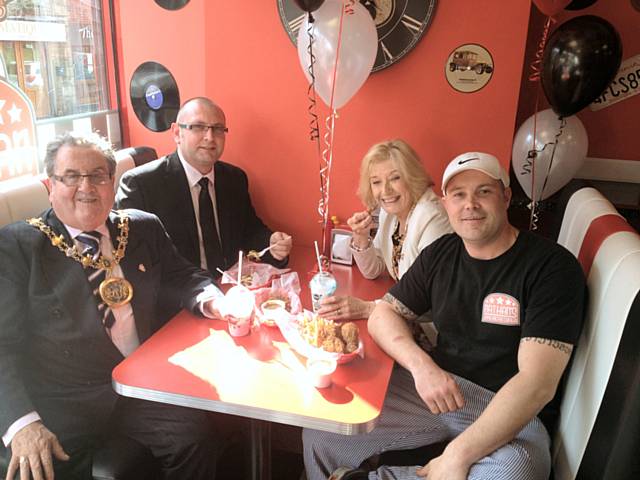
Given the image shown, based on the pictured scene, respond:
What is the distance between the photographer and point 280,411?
134 cm

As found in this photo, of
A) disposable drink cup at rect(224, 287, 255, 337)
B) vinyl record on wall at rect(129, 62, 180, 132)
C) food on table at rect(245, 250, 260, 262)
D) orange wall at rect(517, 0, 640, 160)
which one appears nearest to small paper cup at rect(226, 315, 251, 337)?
disposable drink cup at rect(224, 287, 255, 337)

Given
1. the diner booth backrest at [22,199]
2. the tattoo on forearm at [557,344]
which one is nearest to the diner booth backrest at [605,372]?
the tattoo on forearm at [557,344]

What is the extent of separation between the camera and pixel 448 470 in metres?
1.41

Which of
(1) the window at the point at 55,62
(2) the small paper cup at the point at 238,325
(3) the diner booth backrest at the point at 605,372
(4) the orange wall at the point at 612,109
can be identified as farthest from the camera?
(4) the orange wall at the point at 612,109

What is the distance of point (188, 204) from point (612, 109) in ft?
8.19

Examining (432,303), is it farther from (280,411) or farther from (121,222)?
(121,222)

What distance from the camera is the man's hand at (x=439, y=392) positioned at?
60.4 inches

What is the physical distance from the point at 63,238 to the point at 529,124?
2.06 metres

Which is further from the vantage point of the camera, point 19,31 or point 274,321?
point 19,31

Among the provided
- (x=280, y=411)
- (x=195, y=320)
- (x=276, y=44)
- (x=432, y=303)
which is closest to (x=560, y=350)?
(x=432, y=303)

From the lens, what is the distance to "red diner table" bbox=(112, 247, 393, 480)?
1.36 metres

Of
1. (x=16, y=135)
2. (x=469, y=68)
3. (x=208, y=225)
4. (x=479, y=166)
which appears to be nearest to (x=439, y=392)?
(x=479, y=166)

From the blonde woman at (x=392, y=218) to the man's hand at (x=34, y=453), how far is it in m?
0.89

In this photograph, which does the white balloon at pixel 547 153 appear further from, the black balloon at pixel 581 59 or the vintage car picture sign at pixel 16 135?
the vintage car picture sign at pixel 16 135
